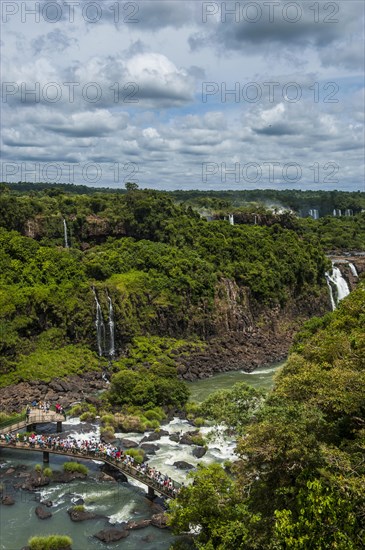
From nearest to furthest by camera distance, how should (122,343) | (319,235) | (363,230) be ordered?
(122,343)
(319,235)
(363,230)

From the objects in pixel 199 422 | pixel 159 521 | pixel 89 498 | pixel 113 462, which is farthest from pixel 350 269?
pixel 159 521

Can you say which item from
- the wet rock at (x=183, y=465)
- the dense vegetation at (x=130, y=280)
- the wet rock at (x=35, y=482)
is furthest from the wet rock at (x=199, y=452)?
the wet rock at (x=35, y=482)

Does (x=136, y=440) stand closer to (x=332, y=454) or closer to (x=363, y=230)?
(x=332, y=454)

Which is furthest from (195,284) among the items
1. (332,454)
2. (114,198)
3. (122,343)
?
(332,454)

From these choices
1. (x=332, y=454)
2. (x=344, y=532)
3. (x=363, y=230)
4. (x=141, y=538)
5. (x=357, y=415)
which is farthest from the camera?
(x=363, y=230)

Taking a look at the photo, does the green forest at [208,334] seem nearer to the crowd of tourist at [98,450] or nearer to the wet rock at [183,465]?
the wet rock at [183,465]

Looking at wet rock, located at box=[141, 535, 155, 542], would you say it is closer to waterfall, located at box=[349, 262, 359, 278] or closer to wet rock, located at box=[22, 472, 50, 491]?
wet rock, located at box=[22, 472, 50, 491]

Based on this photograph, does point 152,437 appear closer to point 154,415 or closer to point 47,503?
point 154,415

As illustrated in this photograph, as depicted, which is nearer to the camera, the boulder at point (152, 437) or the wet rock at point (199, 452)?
the wet rock at point (199, 452)
